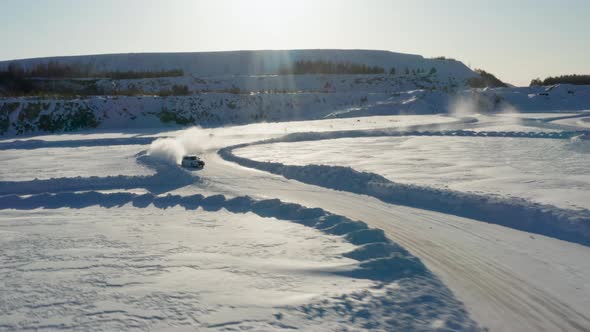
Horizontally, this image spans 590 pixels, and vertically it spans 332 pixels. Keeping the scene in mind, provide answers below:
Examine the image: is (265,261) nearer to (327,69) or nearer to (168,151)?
(168,151)

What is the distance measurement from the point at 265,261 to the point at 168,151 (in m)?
13.1

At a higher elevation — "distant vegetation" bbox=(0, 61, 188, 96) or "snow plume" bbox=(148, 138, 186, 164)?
"distant vegetation" bbox=(0, 61, 188, 96)

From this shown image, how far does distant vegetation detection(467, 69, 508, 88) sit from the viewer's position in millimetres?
56947

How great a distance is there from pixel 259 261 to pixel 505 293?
356cm

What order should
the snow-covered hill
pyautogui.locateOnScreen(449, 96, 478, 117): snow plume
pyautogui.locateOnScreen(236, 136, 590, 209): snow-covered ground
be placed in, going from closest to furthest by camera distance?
pyautogui.locateOnScreen(236, 136, 590, 209): snow-covered ground, pyautogui.locateOnScreen(449, 96, 478, 117): snow plume, the snow-covered hill

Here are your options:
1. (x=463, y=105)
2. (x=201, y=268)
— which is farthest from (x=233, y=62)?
(x=201, y=268)

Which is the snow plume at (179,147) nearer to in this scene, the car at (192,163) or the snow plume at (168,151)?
the snow plume at (168,151)

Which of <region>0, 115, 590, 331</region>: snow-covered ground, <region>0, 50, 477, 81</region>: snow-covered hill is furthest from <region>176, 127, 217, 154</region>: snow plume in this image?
<region>0, 50, 477, 81</region>: snow-covered hill

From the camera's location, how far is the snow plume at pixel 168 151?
1897 cm

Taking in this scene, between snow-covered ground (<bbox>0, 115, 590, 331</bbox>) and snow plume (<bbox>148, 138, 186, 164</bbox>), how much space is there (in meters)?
3.87

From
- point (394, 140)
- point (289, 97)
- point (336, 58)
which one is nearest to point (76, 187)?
point (394, 140)

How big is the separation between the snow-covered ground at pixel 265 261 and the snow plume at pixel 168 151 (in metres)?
3.87

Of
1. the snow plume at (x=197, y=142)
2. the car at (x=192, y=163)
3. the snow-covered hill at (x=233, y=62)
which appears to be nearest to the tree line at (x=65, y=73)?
the snow-covered hill at (x=233, y=62)

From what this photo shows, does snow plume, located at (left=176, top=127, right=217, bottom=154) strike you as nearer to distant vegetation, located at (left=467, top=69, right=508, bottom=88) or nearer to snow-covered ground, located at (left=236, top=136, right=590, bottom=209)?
snow-covered ground, located at (left=236, top=136, right=590, bottom=209)
